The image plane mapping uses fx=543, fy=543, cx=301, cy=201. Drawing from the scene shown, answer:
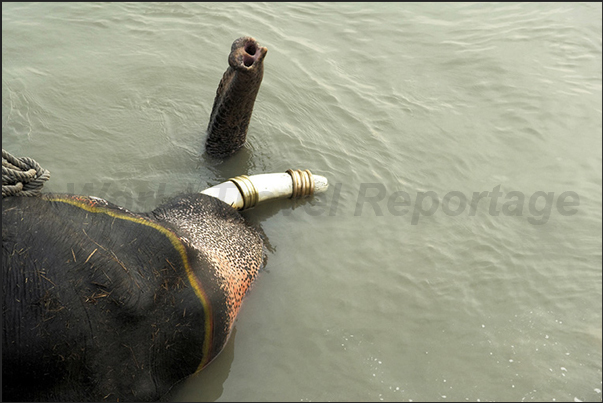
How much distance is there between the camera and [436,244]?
4.21m

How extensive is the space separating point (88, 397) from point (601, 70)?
20.1 ft

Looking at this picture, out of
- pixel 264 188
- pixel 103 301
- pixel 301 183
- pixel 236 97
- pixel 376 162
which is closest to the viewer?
pixel 103 301

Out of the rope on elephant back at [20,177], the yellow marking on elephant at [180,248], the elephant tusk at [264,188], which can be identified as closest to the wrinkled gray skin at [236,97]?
the elephant tusk at [264,188]

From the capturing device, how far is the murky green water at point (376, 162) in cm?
339

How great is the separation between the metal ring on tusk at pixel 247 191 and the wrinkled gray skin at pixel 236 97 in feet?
1.68

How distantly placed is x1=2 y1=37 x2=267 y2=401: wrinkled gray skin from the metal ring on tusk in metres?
0.65

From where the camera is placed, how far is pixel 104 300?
2.49 meters

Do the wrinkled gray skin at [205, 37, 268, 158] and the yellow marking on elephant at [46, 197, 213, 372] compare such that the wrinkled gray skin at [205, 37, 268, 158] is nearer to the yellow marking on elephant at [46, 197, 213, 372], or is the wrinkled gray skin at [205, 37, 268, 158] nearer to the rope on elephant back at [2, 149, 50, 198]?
the yellow marking on elephant at [46, 197, 213, 372]

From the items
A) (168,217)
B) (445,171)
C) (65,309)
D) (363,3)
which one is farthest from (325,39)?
(65,309)

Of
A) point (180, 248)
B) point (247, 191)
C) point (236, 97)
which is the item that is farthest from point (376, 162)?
point (180, 248)

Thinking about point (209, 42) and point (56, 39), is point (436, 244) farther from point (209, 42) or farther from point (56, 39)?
point (56, 39)

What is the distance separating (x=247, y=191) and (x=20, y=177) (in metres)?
1.61

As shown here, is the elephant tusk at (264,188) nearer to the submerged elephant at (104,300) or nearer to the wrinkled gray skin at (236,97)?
the wrinkled gray skin at (236,97)

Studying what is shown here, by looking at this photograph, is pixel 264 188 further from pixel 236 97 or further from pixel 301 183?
pixel 236 97
